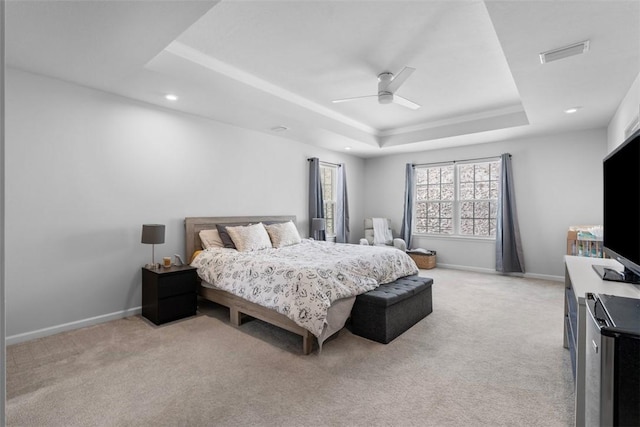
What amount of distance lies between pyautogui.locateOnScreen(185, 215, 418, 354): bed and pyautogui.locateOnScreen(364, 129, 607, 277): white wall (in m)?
2.76

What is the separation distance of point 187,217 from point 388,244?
4.04 meters

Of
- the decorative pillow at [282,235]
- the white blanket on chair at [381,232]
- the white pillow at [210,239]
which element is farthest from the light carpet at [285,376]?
the white blanket on chair at [381,232]

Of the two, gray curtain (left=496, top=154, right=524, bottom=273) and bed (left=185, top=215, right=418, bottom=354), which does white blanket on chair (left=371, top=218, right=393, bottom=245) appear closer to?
gray curtain (left=496, top=154, right=524, bottom=273)

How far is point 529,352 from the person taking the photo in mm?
2578

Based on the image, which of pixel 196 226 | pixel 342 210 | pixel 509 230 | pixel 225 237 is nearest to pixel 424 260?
pixel 509 230

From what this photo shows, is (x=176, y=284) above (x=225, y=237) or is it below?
below

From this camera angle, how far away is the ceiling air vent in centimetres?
232

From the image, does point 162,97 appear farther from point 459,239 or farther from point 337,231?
point 459,239

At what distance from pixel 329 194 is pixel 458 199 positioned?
2.59 metres

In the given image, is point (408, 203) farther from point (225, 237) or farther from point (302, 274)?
point (302, 274)

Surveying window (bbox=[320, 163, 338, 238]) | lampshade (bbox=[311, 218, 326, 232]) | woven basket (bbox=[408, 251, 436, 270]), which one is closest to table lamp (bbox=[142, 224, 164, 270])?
lampshade (bbox=[311, 218, 326, 232])

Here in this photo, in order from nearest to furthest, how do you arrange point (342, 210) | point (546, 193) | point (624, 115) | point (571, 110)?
point (624, 115), point (571, 110), point (546, 193), point (342, 210)

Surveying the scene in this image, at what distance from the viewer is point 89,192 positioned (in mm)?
3188

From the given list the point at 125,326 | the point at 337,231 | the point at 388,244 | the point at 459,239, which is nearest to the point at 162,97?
the point at 125,326
